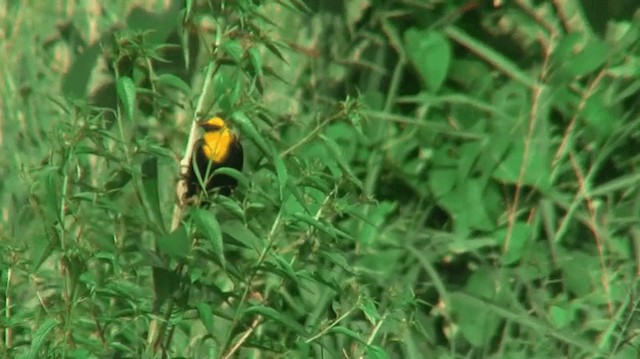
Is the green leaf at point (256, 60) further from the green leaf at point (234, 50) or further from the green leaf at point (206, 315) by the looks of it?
the green leaf at point (206, 315)

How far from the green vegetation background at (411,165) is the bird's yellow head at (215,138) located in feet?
0.14

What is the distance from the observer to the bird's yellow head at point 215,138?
2.35m

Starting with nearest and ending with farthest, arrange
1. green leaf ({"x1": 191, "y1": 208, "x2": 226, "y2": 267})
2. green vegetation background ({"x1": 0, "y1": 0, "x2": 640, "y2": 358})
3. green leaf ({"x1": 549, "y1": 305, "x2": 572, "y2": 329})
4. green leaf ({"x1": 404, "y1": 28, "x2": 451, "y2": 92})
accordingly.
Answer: green leaf ({"x1": 191, "y1": 208, "x2": 226, "y2": 267}) < green vegetation background ({"x1": 0, "y1": 0, "x2": 640, "y2": 358}) < green leaf ({"x1": 549, "y1": 305, "x2": 572, "y2": 329}) < green leaf ({"x1": 404, "y1": 28, "x2": 451, "y2": 92})

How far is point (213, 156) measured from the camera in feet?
7.70

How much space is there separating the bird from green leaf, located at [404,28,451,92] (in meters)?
0.72

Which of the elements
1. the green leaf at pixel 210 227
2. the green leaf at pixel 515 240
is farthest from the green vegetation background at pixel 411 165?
the green leaf at pixel 210 227

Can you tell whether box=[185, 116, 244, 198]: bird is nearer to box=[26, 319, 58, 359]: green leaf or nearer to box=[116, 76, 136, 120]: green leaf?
box=[116, 76, 136, 120]: green leaf

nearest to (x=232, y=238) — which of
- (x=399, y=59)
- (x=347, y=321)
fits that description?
(x=347, y=321)

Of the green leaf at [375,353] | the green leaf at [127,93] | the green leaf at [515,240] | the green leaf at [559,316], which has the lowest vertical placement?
the green leaf at [559,316]

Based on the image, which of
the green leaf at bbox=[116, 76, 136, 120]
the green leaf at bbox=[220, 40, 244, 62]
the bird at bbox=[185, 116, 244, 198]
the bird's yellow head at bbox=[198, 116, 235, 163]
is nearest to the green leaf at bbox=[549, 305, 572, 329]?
the bird at bbox=[185, 116, 244, 198]

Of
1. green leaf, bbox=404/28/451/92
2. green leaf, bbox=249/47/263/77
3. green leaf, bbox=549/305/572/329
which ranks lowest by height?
green leaf, bbox=549/305/572/329

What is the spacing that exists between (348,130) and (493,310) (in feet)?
1.77

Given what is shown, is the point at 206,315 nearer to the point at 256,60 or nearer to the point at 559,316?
the point at 256,60

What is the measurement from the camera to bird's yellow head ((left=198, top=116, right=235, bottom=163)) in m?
2.35
